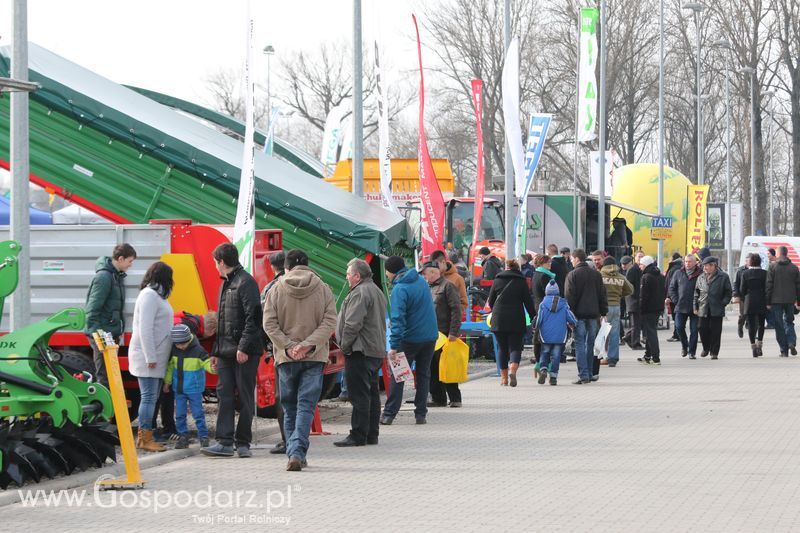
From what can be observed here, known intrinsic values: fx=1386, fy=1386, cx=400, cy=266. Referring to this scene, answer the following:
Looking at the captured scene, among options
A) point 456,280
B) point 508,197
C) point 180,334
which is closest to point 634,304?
point 508,197

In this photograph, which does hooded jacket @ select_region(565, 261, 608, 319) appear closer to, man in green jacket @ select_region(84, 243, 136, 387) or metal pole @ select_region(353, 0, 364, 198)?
metal pole @ select_region(353, 0, 364, 198)

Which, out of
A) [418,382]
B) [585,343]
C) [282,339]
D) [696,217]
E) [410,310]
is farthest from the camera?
[696,217]

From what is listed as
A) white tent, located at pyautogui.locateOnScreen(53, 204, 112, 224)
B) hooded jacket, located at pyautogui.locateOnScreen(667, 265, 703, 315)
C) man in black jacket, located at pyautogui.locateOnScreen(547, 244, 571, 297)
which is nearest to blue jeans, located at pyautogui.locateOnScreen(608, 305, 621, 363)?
man in black jacket, located at pyautogui.locateOnScreen(547, 244, 571, 297)

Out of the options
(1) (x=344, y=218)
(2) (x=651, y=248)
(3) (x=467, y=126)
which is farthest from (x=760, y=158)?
(1) (x=344, y=218)

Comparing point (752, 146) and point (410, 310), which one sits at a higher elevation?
point (752, 146)

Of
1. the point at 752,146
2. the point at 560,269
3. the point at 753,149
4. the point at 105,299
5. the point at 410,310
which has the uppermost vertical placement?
the point at 752,146

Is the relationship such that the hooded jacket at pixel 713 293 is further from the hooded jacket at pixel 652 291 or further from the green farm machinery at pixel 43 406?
the green farm machinery at pixel 43 406

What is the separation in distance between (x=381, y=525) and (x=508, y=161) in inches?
721

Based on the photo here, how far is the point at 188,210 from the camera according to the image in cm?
1491

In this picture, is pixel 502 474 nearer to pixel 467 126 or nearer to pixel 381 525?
pixel 381 525

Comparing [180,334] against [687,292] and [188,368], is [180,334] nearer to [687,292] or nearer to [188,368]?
[188,368]

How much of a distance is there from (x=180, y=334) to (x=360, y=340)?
62.9 inches

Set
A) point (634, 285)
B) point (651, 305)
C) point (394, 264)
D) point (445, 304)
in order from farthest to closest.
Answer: point (634, 285)
point (651, 305)
point (445, 304)
point (394, 264)

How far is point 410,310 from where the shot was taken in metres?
14.1
